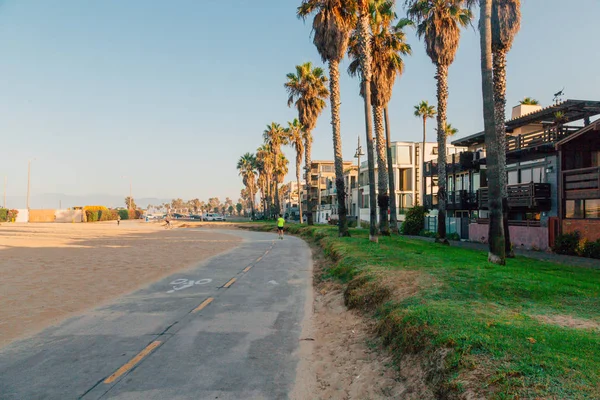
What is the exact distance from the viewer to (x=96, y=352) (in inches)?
262

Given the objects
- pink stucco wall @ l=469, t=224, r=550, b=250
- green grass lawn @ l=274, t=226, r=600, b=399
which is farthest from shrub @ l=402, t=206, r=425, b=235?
green grass lawn @ l=274, t=226, r=600, b=399

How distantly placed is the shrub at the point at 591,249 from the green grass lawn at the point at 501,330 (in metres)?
11.5

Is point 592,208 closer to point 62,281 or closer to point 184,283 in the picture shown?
point 184,283

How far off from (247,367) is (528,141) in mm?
28491

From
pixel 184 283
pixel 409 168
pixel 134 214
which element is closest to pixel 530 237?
pixel 184 283

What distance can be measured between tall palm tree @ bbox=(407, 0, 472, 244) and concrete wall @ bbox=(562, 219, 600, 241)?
6226 millimetres

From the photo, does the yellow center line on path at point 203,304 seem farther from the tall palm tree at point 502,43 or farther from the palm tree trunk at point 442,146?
the palm tree trunk at point 442,146

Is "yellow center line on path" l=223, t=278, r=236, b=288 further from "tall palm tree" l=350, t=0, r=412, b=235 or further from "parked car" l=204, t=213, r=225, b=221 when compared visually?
"parked car" l=204, t=213, r=225, b=221

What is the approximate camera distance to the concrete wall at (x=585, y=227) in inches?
814

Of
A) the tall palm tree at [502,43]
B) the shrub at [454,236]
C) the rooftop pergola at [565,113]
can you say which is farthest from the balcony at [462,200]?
the tall palm tree at [502,43]

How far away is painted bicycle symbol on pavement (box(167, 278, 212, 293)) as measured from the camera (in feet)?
41.5

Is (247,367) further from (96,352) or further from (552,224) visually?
(552,224)

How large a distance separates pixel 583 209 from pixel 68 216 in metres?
99.3

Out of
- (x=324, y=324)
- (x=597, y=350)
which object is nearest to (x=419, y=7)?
(x=324, y=324)
